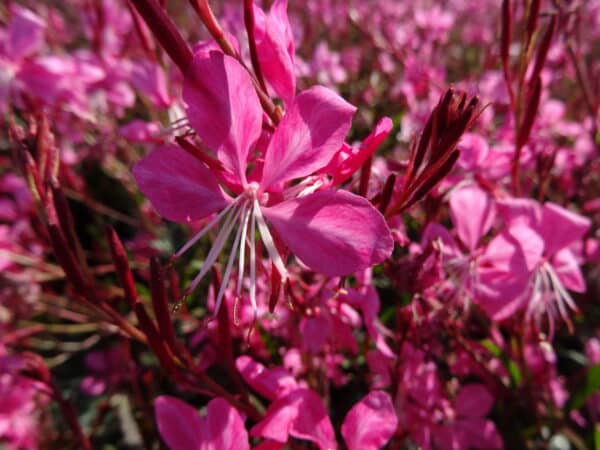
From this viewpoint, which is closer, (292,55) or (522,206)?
(292,55)

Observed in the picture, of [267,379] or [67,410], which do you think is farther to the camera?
[67,410]

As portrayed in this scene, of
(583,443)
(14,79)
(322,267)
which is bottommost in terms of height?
(583,443)

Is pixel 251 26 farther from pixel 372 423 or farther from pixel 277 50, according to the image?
pixel 372 423

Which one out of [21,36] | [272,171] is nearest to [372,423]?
[272,171]

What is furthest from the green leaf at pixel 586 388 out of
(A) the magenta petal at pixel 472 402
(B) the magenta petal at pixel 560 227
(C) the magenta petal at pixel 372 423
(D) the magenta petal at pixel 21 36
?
(D) the magenta petal at pixel 21 36

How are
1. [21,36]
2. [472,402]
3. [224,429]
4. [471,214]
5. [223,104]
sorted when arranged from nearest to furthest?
[223,104] → [224,429] → [471,214] → [472,402] → [21,36]

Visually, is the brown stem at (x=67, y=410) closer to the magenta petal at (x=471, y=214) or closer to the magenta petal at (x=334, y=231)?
the magenta petal at (x=334, y=231)

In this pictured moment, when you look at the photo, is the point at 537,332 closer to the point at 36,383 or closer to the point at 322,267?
the point at 322,267

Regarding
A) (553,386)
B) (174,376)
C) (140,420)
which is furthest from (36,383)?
(553,386)
